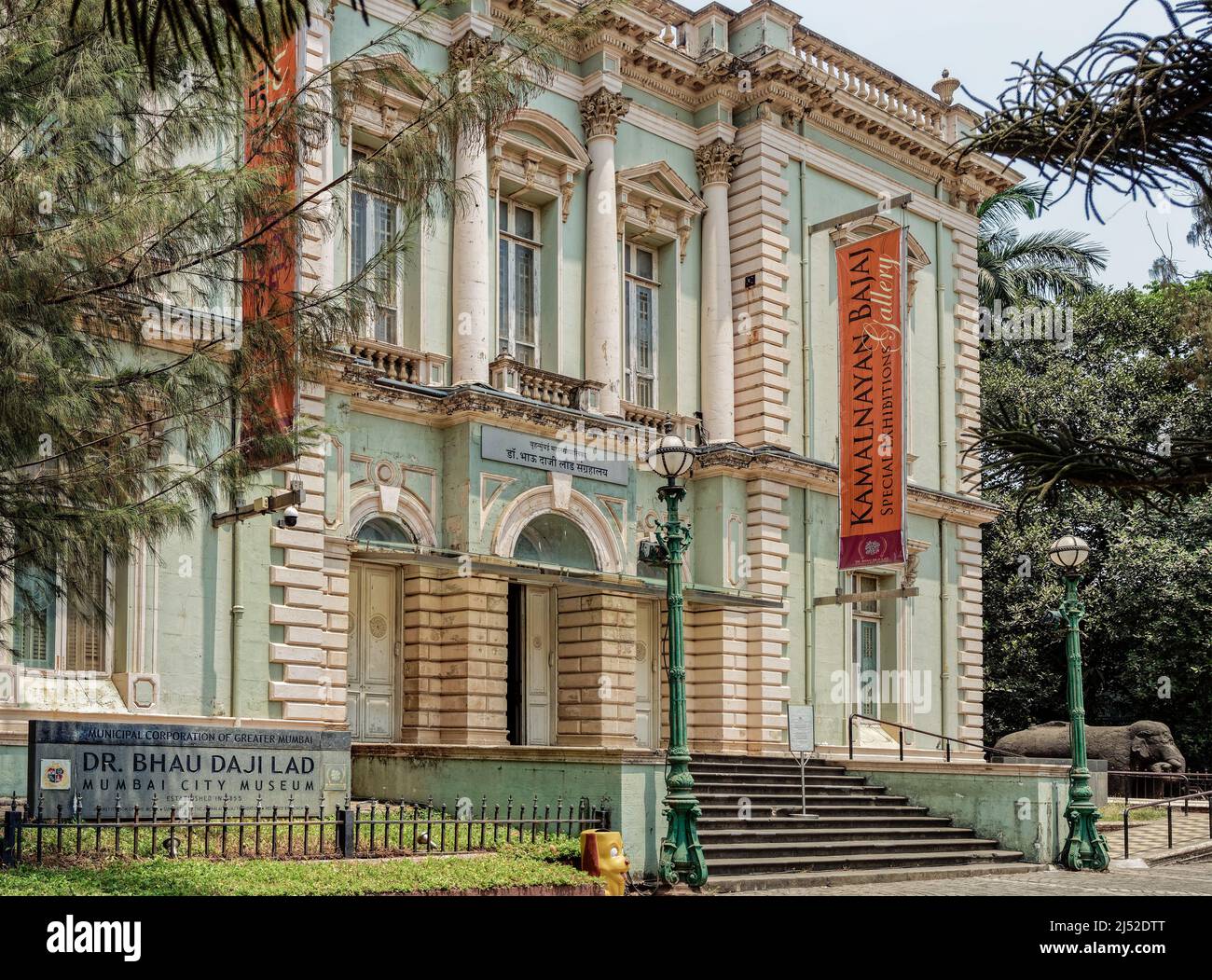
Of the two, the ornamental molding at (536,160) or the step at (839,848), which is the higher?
the ornamental molding at (536,160)

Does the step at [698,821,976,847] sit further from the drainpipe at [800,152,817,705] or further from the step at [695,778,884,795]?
the drainpipe at [800,152,817,705]

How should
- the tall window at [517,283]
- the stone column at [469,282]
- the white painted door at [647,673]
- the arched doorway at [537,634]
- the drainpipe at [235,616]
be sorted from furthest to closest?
the white painted door at [647,673] → the tall window at [517,283] → the arched doorway at [537,634] → the stone column at [469,282] → the drainpipe at [235,616]

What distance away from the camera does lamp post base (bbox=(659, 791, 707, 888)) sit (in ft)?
55.6

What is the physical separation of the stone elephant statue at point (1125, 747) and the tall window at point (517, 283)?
13963mm

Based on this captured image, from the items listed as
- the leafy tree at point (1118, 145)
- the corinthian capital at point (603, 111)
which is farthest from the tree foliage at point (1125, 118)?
the corinthian capital at point (603, 111)

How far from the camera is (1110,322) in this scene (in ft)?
137

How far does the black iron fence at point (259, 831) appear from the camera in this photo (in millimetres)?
13586

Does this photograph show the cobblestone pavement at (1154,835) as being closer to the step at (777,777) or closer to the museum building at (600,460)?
the step at (777,777)

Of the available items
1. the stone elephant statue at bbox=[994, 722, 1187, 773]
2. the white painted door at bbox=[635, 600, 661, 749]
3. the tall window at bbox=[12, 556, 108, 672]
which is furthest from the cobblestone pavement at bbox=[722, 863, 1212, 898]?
the stone elephant statue at bbox=[994, 722, 1187, 773]

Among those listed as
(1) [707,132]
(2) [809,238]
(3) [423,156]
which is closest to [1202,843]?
(2) [809,238]

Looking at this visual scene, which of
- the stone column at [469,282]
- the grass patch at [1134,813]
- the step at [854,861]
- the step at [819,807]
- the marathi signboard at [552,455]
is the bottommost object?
the grass patch at [1134,813]

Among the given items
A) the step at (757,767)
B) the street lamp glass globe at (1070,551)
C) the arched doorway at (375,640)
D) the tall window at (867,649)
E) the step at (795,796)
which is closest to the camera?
the street lamp glass globe at (1070,551)

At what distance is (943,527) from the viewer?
99.9 feet

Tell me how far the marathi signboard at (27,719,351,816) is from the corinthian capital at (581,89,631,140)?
41.8 feet
